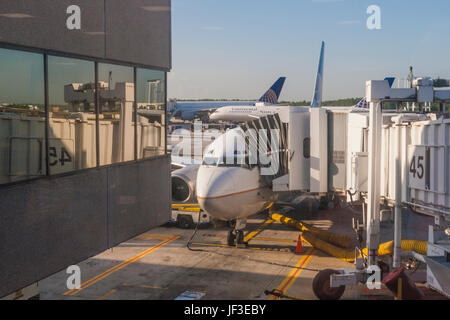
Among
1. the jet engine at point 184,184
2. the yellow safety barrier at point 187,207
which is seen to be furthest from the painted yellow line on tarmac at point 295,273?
the jet engine at point 184,184

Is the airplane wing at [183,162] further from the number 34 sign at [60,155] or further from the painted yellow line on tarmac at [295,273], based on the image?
the number 34 sign at [60,155]

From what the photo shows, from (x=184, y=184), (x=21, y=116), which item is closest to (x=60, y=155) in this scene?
(x=21, y=116)

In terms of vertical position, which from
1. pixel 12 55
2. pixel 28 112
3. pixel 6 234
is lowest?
pixel 6 234

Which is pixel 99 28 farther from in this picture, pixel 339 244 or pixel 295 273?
pixel 339 244

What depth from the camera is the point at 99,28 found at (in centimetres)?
674

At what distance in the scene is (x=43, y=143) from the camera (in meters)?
5.86

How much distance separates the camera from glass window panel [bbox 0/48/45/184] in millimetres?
5324

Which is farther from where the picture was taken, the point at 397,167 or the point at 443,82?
the point at 443,82

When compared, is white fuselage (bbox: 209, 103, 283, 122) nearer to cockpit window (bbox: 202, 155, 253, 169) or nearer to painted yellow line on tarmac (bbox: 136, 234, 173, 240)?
painted yellow line on tarmac (bbox: 136, 234, 173, 240)

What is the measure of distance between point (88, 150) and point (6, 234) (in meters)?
1.84

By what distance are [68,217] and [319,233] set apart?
1446 cm

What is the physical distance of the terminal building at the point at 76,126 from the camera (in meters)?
5.41
